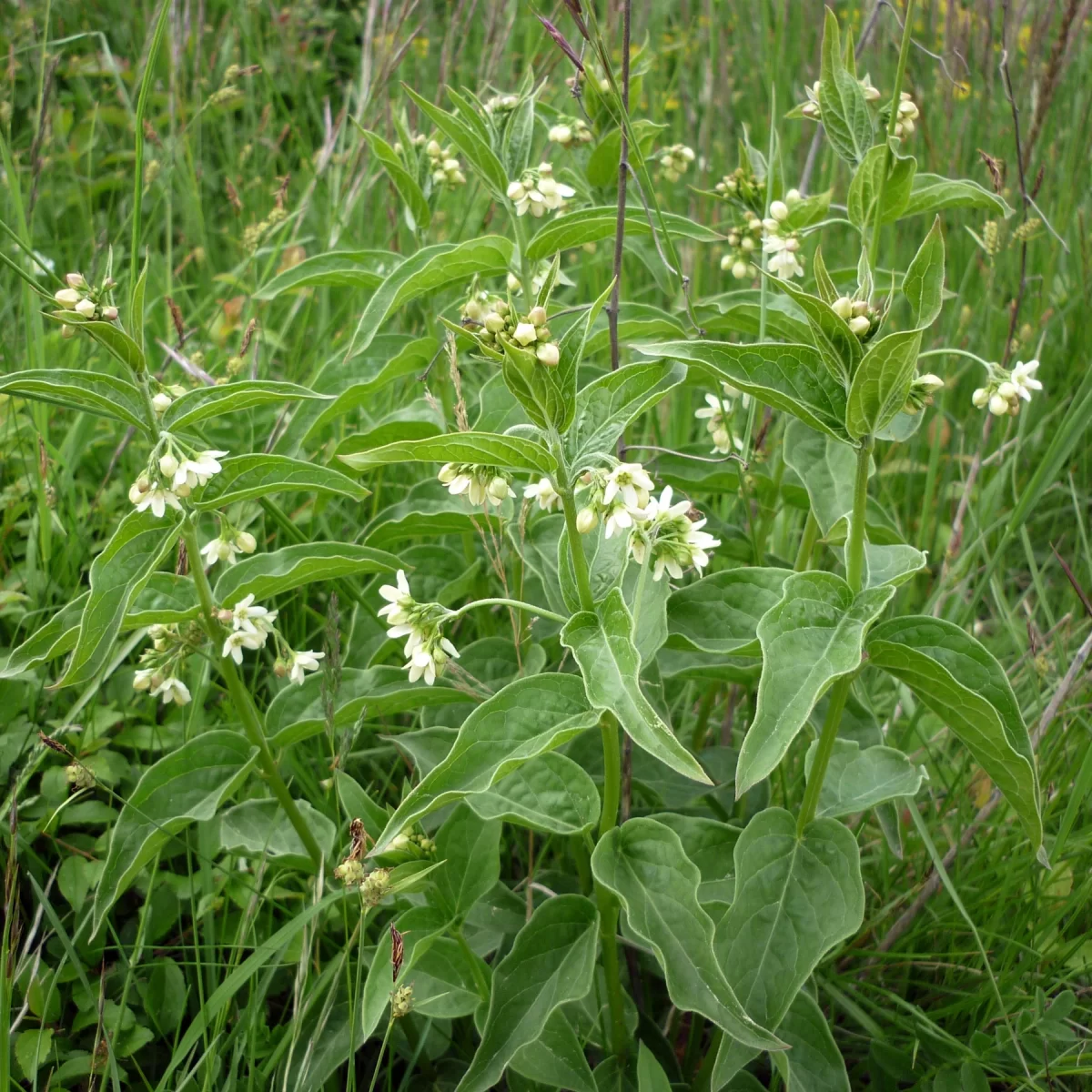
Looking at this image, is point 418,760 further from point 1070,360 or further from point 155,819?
point 1070,360

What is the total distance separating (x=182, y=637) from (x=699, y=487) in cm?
116

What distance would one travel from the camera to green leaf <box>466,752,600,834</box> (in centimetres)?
172

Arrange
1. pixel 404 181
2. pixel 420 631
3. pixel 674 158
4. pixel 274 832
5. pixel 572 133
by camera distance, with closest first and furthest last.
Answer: pixel 420 631 < pixel 274 832 < pixel 404 181 < pixel 572 133 < pixel 674 158

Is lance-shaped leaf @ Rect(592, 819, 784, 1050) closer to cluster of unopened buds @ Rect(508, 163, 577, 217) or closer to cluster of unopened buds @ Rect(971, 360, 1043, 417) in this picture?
cluster of unopened buds @ Rect(971, 360, 1043, 417)

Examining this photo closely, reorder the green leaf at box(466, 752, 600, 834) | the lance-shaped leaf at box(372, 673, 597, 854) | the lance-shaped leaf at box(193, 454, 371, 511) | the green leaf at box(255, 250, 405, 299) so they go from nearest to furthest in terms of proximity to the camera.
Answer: the lance-shaped leaf at box(372, 673, 597, 854) → the green leaf at box(466, 752, 600, 834) → the lance-shaped leaf at box(193, 454, 371, 511) → the green leaf at box(255, 250, 405, 299)

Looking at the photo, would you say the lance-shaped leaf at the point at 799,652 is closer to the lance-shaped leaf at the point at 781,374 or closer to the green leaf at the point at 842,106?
the lance-shaped leaf at the point at 781,374

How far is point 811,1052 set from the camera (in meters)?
1.82

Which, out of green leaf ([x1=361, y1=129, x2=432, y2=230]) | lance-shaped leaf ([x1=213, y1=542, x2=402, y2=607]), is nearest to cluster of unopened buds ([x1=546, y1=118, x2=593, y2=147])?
green leaf ([x1=361, y1=129, x2=432, y2=230])

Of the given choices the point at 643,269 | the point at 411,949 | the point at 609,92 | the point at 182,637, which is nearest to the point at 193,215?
the point at 643,269

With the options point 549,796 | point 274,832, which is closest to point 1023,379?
point 549,796

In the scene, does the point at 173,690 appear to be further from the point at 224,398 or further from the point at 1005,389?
the point at 1005,389

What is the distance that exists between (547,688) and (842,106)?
4.11ft

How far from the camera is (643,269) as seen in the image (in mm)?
4395

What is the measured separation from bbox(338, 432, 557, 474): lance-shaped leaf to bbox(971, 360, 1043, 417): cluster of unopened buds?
0.83 m
